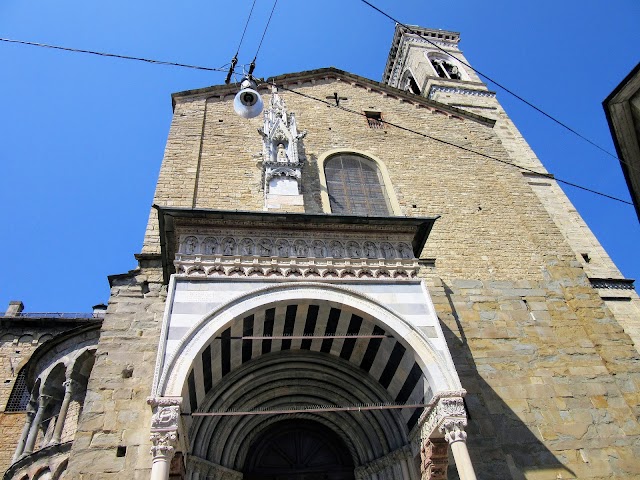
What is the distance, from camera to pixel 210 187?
462 inches

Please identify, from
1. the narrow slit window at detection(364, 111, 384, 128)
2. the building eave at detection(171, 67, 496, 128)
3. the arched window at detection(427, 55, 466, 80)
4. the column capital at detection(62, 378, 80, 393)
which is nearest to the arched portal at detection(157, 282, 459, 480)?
the column capital at detection(62, 378, 80, 393)

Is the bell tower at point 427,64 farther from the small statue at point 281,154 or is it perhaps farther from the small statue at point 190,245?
the small statue at point 190,245

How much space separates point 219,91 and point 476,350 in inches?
416

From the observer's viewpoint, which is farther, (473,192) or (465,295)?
(473,192)

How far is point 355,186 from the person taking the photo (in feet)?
42.0

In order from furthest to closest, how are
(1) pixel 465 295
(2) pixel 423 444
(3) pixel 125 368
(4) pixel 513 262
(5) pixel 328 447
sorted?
(4) pixel 513 262, (1) pixel 465 295, (5) pixel 328 447, (3) pixel 125 368, (2) pixel 423 444

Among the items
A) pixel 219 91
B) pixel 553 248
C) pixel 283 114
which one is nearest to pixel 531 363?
pixel 553 248

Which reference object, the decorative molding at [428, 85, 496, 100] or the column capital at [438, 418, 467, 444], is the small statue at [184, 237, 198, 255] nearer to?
the column capital at [438, 418, 467, 444]

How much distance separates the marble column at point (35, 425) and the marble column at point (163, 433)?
8333mm

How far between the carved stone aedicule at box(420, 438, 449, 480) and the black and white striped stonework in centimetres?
65

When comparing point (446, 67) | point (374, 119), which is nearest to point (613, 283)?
point (374, 119)

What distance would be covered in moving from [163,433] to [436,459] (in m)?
3.94

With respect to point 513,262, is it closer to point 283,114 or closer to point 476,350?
point 476,350

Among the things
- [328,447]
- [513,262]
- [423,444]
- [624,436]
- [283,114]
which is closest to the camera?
[423,444]
